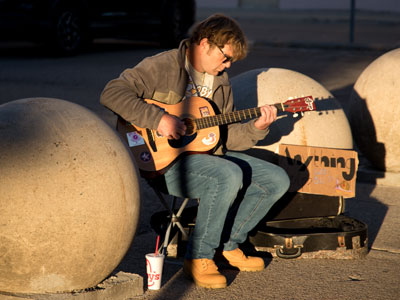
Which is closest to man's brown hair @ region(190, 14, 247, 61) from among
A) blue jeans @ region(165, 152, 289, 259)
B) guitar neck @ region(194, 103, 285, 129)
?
guitar neck @ region(194, 103, 285, 129)

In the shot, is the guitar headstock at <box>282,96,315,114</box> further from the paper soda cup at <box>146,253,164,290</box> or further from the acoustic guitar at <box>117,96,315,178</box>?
the paper soda cup at <box>146,253,164,290</box>

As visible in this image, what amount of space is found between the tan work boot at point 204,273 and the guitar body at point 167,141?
1.83ft

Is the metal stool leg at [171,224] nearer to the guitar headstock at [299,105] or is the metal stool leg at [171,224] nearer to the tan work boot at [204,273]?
the tan work boot at [204,273]

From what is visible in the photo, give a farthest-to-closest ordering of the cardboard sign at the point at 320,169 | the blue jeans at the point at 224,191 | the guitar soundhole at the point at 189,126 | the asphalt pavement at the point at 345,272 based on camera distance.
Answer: the cardboard sign at the point at 320,169 → the guitar soundhole at the point at 189,126 → the blue jeans at the point at 224,191 → the asphalt pavement at the point at 345,272

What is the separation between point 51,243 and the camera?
3.54m

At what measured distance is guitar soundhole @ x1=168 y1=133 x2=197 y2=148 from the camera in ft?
14.8

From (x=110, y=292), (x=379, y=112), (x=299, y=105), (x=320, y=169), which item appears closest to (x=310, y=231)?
(x=320, y=169)

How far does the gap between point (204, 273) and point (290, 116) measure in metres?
1.62

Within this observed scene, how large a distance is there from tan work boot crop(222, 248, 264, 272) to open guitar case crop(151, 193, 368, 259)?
235 mm

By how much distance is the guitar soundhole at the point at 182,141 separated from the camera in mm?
4504

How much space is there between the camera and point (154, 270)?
4062 millimetres

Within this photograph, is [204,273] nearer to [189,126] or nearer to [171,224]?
[171,224]

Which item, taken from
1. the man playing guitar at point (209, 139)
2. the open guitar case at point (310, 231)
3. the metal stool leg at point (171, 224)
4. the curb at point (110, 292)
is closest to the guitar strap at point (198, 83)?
the man playing guitar at point (209, 139)

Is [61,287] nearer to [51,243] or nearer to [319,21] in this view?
[51,243]
